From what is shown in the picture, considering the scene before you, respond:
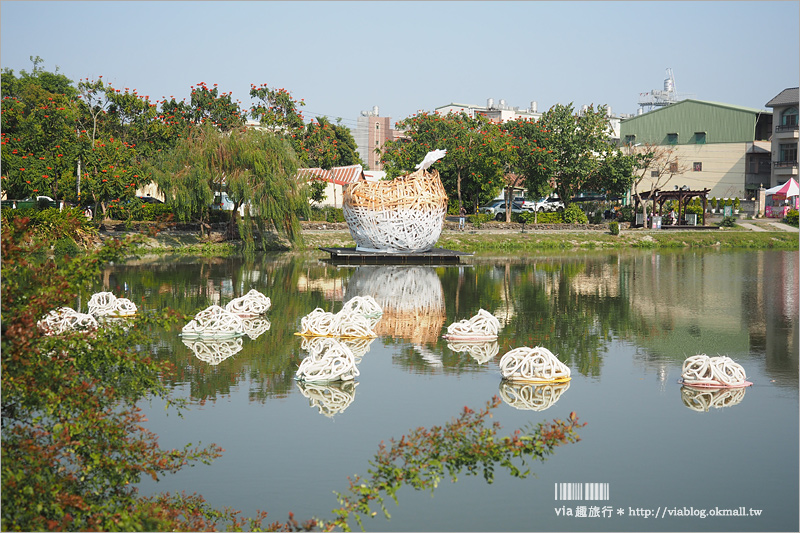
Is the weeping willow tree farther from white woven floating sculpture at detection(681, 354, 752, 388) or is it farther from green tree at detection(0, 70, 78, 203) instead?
white woven floating sculpture at detection(681, 354, 752, 388)

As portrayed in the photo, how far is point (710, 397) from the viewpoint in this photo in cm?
1227

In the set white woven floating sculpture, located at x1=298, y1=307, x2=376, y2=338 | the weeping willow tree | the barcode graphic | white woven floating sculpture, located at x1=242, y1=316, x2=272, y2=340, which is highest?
the weeping willow tree

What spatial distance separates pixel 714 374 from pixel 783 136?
4996cm

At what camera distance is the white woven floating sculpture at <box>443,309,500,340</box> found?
1641cm

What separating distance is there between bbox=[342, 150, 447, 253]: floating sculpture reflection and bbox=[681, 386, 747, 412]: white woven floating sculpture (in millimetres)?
19262

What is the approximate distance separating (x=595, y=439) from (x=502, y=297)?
1252cm

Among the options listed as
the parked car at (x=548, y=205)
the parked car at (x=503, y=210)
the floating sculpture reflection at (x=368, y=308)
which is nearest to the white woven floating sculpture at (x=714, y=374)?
the floating sculpture reflection at (x=368, y=308)

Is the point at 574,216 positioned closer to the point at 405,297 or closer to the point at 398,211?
the point at 398,211

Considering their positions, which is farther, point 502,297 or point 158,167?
point 158,167

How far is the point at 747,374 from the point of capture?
13648 mm

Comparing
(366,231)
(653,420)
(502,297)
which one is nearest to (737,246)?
(366,231)

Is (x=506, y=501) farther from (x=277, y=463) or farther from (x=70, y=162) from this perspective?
(x=70, y=162)

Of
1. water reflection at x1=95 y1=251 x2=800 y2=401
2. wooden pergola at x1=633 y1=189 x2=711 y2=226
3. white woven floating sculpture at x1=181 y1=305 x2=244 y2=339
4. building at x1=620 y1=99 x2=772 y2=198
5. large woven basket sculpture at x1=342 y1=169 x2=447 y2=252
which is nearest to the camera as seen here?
water reflection at x1=95 y1=251 x2=800 y2=401

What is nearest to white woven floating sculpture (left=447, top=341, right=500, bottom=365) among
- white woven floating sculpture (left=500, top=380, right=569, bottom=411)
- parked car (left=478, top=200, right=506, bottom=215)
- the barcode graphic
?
white woven floating sculpture (left=500, top=380, right=569, bottom=411)
